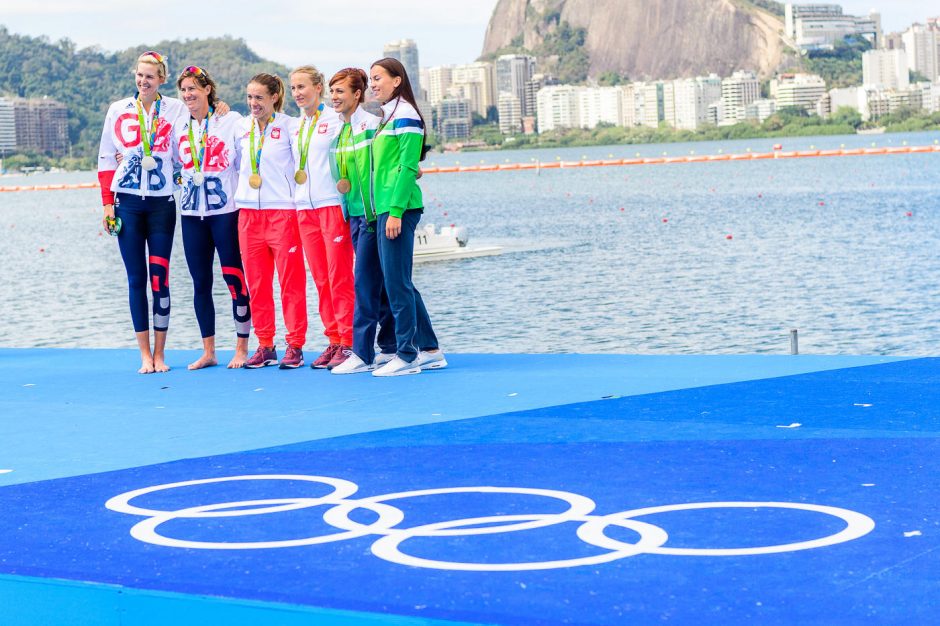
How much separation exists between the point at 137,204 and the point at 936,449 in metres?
4.85

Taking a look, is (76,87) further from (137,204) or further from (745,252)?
(137,204)

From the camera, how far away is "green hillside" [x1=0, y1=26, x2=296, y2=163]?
120 metres

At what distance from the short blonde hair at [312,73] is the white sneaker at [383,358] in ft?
5.19

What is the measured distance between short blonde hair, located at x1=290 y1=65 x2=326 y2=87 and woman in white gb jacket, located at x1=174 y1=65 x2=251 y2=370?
0.54 m

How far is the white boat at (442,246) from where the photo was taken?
3575 centimetres

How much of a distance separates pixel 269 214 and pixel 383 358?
1073 mm

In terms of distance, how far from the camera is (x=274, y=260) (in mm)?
8242

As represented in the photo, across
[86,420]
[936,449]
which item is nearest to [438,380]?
[86,420]

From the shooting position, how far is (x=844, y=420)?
17.6ft

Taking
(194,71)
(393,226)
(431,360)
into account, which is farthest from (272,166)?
(431,360)

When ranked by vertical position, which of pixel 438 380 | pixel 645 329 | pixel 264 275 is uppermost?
pixel 264 275

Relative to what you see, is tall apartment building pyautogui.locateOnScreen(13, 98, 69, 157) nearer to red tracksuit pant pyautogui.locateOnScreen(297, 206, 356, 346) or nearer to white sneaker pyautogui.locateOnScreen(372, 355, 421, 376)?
red tracksuit pant pyautogui.locateOnScreen(297, 206, 356, 346)

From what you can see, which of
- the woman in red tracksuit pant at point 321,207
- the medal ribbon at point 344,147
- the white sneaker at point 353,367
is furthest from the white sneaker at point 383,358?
the medal ribbon at point 344,147

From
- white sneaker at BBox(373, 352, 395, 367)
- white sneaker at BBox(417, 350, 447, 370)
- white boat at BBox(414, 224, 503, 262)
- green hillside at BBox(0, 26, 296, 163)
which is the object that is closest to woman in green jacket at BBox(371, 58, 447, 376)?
white sneaker at BBox(417, 350, 447, 370)
